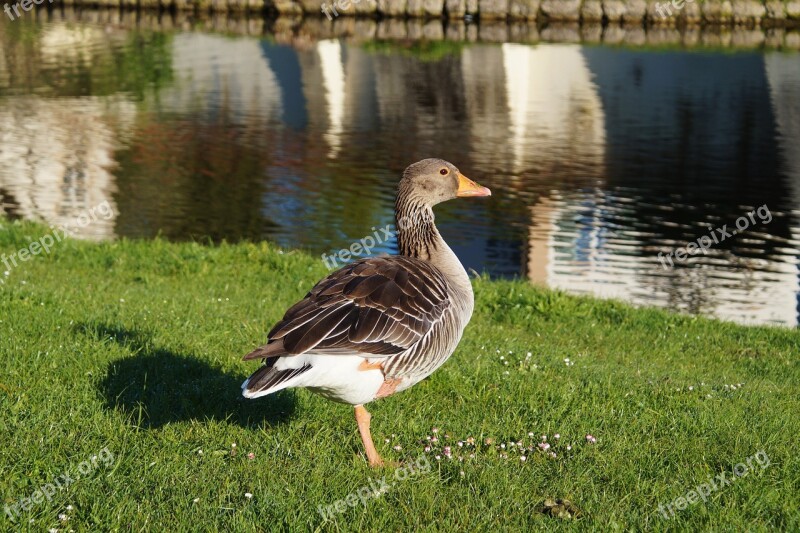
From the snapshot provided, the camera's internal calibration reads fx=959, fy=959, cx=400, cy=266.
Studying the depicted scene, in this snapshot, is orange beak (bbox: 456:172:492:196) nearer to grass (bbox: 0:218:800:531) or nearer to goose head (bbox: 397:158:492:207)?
goose head (bbox: 397:158:492:207)

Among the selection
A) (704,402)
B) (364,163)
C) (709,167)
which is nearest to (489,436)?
(704,402)

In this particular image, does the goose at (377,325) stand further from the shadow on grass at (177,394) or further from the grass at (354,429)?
the shadow on grass at (177,394)

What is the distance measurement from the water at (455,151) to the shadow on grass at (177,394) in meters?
9.08

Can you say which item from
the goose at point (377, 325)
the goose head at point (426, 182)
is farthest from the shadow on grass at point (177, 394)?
the goose head at point (426, 182)

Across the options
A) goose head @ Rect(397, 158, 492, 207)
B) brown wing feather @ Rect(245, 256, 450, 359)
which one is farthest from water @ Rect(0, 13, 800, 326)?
brown wing feather @ Rect(245, 256, 450, 359)

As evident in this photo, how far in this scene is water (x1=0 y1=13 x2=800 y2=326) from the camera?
19.8 metres

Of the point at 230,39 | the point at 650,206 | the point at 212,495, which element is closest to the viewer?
the point at 212,495

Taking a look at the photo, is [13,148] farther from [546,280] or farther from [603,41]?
[603,41]

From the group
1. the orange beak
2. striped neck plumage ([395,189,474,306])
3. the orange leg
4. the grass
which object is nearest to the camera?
the grass

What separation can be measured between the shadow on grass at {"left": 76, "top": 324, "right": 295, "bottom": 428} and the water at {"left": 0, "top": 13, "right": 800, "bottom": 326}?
908 centimetres

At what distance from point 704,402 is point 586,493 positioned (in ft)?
8.58

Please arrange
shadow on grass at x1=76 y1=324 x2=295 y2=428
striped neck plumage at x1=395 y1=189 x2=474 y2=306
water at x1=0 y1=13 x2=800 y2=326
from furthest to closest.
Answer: water at x1=0 y1=13 x2=800 y2=326 → striped neck plumage at x1=395 y1=189 x2=474 y2=306 → shadow on grass at x1=76 y1=324 x2=295 y2=428

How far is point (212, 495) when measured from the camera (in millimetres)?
6254

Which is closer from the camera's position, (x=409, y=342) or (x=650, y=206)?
(x=409, y=342)
